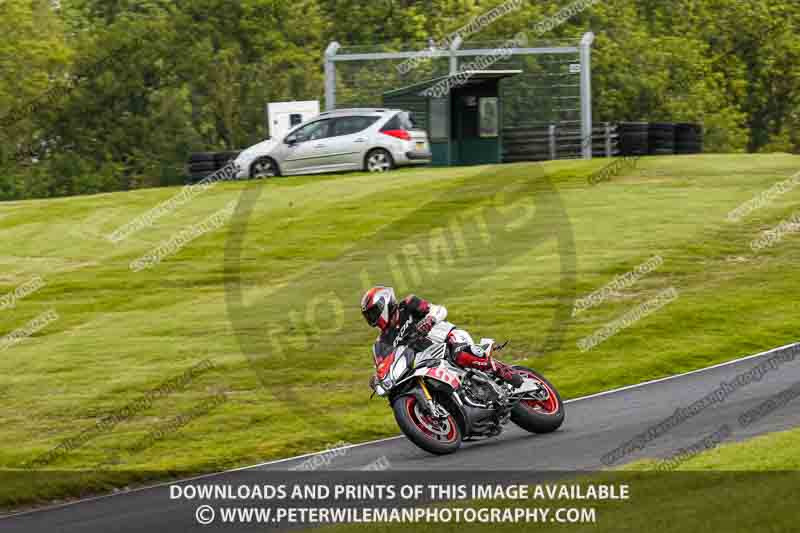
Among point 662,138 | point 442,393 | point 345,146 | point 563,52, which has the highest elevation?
point 563,52

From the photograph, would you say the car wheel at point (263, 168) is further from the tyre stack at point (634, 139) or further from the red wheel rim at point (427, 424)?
the red wheel rim at point (427, 424)

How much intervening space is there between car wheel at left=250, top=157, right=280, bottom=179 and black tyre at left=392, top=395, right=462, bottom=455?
820 inches

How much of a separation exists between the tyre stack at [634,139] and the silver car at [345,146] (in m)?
5.47

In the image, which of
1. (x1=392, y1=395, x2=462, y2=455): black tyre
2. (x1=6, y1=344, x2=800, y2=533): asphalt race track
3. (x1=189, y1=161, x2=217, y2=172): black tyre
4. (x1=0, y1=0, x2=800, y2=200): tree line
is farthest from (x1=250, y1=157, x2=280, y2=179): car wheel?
(x1=392, y1=395, x2=462, y2=455): black tyre

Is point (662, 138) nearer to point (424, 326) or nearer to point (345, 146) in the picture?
point (345, 146)

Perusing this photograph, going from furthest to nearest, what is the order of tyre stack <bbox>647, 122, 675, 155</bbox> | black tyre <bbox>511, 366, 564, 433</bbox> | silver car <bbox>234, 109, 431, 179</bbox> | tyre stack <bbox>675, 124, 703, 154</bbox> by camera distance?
→ tyre stack <bbox>675, 124, 703, 154</bbox>
tyre stack <bbox>647, 122, 675, 155</bbox>
silver car <bbox>234, 109, 431, 179</bbox>
black tyre <bbox>511, 366, 564, 433</bbox>

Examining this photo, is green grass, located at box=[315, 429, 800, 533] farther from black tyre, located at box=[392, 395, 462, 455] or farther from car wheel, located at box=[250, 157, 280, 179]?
car wheel, located at box=[250, 157, 280, 179]

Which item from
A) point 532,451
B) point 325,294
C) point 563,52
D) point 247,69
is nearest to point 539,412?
point 532,451

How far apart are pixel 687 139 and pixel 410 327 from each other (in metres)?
24.1

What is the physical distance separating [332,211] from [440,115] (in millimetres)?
7221

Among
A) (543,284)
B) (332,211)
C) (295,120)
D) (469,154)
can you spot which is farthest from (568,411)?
(295,120)

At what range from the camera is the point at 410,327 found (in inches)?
465

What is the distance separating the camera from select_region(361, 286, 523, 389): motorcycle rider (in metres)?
11.7

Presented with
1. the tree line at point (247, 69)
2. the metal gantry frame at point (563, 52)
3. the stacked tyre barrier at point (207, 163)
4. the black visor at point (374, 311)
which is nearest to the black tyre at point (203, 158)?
the stacked tyre barrier at point (207, 163)
